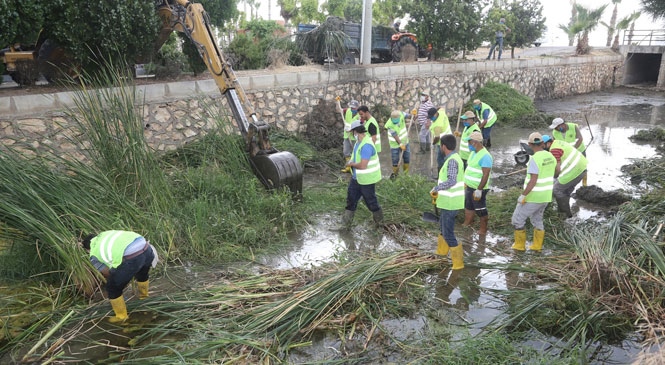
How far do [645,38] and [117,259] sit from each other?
29716mm

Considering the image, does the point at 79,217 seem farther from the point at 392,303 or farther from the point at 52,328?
the point at 392,303

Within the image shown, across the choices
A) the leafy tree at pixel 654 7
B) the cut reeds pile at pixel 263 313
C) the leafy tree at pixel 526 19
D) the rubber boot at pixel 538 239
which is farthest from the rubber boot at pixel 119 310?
the leafy tree at pixel 654 7

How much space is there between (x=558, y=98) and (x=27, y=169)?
22.1m

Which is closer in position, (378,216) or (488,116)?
(378,216)

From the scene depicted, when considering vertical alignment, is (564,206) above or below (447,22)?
below

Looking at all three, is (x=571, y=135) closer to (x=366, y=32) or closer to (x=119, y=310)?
(x=119, y=310)

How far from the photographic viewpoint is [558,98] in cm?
2264

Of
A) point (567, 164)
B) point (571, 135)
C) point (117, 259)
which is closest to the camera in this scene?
point (117, 259)

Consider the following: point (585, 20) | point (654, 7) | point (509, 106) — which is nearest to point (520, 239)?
point (509, 106)

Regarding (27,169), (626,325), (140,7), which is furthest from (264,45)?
(626,325)

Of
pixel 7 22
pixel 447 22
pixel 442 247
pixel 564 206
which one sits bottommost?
pixel 442 247

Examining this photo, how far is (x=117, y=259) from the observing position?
15.2ft

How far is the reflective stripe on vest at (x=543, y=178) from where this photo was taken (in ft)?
20.4

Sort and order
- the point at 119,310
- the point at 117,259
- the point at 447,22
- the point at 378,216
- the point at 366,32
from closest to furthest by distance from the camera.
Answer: the point at 117,259 → the point at 119,310 → the point at 378,216 → the point at 366,32 → the point at 447,22
